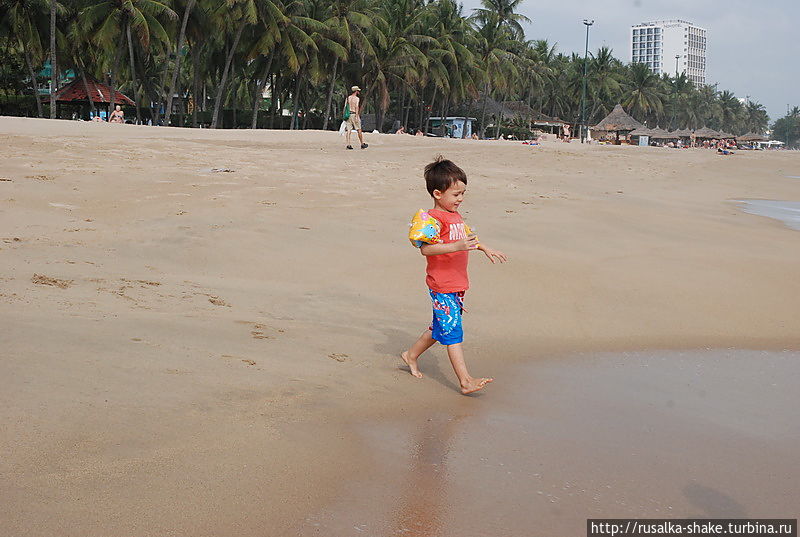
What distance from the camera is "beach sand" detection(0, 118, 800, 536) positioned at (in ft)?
8.89

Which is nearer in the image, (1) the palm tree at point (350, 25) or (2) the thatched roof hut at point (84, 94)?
(1) the palm tree at point (350, 25)

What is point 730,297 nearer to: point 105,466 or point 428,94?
point 105,466

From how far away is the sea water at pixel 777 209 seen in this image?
11363mm

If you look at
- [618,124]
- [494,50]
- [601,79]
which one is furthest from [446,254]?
[601,79]

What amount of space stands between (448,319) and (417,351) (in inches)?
11.9

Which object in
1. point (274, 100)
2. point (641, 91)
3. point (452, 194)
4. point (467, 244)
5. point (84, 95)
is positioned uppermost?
point (641, 91)

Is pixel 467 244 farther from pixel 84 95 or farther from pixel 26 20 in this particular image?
pixel 84 95

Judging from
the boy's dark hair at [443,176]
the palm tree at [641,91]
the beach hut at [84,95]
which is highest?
the palm tree at [641,91]

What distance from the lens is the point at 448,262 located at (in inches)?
167

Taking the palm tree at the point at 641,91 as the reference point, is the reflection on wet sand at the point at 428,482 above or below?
below

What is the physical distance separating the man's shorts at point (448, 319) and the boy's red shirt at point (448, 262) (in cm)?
4

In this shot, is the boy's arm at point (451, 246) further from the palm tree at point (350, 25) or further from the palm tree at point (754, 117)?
the palm tree at point (754, 117)

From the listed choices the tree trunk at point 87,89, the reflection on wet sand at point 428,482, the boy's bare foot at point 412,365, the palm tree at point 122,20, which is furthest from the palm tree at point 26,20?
the reflection on wet sand at point 428,482

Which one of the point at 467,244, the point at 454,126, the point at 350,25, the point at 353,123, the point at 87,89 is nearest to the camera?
the point at 467,244
